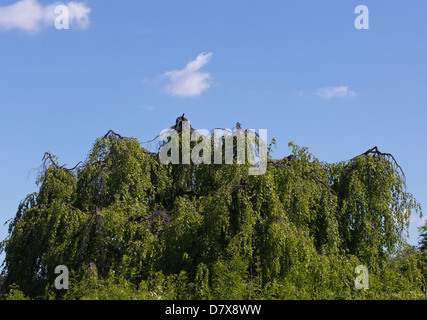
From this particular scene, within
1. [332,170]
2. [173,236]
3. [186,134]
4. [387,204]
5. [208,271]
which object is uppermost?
[186,134]

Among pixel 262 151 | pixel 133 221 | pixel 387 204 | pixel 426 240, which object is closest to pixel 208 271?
pixel 133 221

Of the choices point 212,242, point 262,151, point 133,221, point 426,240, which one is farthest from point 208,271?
point 426,240

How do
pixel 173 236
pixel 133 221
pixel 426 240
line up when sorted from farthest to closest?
pixel 426 240 → pixel 133 221 → pixel 173 236

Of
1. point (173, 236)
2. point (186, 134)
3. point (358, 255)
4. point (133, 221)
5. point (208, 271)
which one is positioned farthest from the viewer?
point (186, 134)

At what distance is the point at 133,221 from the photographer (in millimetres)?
12008

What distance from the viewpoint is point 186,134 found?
46.3ft

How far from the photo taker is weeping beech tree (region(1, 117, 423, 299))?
10.5 metres

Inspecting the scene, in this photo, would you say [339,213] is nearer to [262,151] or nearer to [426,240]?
[262,151]

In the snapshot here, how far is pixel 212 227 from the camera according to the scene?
10.9 meters

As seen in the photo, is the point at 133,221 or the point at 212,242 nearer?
the point at 212,242

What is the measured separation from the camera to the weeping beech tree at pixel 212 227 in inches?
415

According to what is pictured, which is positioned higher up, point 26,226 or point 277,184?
point 277,184

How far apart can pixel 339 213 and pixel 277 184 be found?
247cm

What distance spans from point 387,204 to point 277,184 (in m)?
3.27
